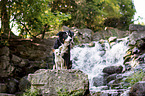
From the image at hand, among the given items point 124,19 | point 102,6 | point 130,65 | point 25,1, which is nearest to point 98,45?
point 130,65

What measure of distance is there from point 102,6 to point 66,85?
72.0 feet

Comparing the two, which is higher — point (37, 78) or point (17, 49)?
point (17, 49)

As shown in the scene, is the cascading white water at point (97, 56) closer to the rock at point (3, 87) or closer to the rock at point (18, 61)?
the rock at point (18, 61)

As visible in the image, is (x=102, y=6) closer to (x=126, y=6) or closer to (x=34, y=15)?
(x=126, y=6)

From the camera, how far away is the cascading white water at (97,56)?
15.1 metres

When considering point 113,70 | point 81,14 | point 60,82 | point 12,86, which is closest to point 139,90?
point 60,82

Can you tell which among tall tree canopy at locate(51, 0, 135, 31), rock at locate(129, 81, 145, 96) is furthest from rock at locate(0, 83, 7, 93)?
tall tree canopy at locate(51, 0, 135, 31)

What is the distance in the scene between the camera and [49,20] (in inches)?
551

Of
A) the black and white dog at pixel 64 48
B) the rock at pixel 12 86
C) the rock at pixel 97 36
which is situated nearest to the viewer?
the black and white dog at pixel 64 48

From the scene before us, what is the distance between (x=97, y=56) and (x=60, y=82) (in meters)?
11.4

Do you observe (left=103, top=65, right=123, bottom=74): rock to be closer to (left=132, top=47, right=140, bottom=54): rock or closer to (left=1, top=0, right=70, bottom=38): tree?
(left=132, top=47, right=140, bottom=54): rock

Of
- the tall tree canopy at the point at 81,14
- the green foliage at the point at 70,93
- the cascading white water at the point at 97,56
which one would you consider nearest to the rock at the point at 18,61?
the tall tree canopy at the point at 81,14

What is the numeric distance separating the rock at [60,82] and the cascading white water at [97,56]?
9.21m

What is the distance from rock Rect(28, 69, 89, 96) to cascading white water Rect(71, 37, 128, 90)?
9.21 meters
